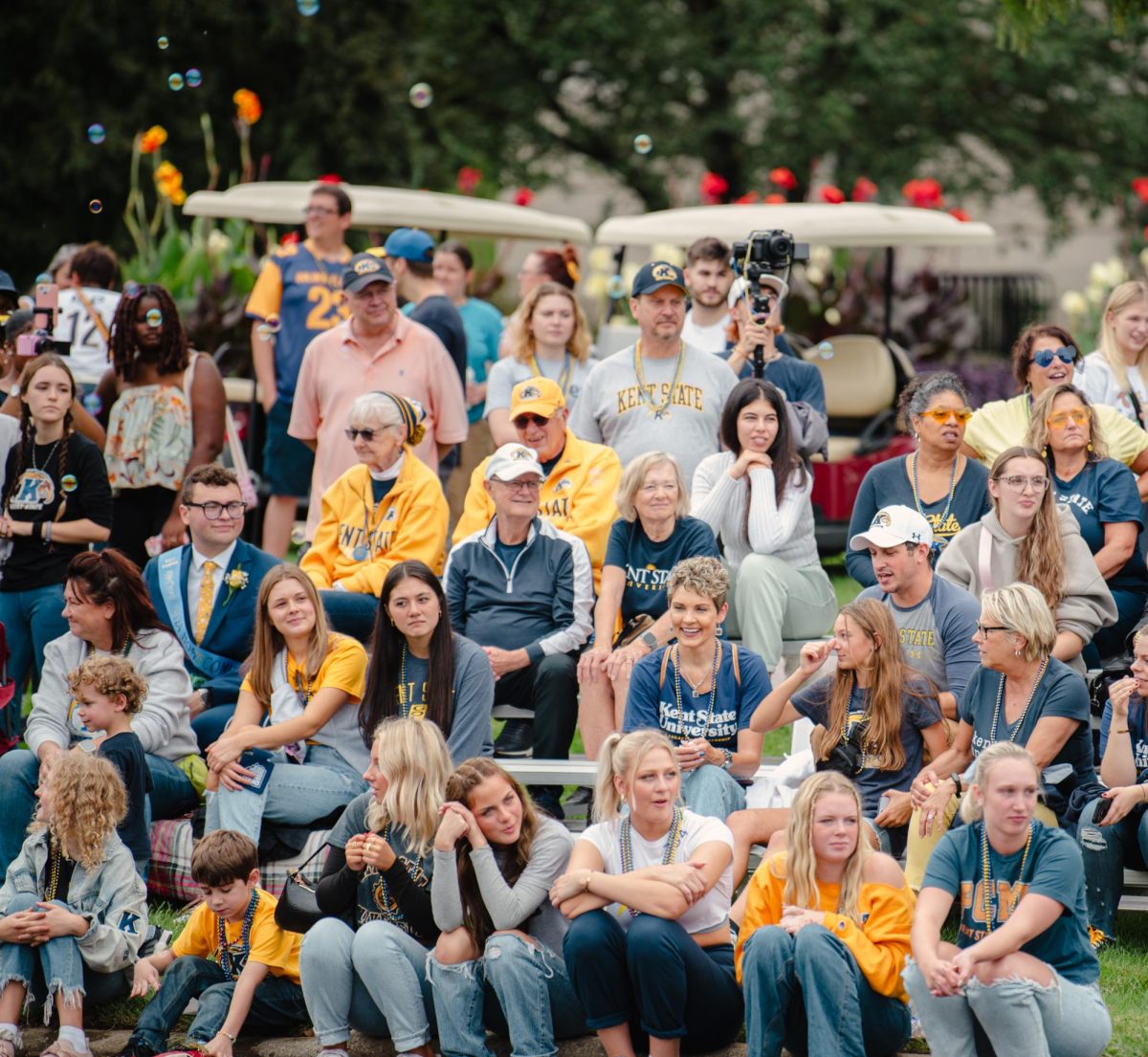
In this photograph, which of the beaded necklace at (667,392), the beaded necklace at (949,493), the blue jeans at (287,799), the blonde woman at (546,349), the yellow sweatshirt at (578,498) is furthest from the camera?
the blonde woman at (546,349)

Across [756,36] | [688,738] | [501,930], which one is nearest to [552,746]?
[688,738]

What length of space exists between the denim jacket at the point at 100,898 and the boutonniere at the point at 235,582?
1433 millimetres

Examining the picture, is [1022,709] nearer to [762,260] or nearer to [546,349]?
[762,260]

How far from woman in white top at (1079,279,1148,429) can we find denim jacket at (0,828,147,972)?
459 centimetres

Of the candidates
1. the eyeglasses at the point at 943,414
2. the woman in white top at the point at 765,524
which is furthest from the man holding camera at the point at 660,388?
the eyeglasses at the point at 943,414

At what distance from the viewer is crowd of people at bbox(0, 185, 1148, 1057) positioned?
18.3 ft

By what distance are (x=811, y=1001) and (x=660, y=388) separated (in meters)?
3.66

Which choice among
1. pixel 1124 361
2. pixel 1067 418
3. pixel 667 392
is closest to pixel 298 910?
pixel 667 392

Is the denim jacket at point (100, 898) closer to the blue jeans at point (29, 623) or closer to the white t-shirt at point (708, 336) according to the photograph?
the blue jeans at point (29, 623)

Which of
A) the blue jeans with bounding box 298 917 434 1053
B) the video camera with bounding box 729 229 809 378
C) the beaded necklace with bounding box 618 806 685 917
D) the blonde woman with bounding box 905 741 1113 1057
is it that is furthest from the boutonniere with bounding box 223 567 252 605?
the blonde woman with bounding box 905 741 1113 1057

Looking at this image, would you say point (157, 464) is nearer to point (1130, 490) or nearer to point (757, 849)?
point (757, 849)

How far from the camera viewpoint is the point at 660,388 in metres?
8.45

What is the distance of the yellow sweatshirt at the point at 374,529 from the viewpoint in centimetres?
775

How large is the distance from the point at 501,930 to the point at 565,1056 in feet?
1.49
